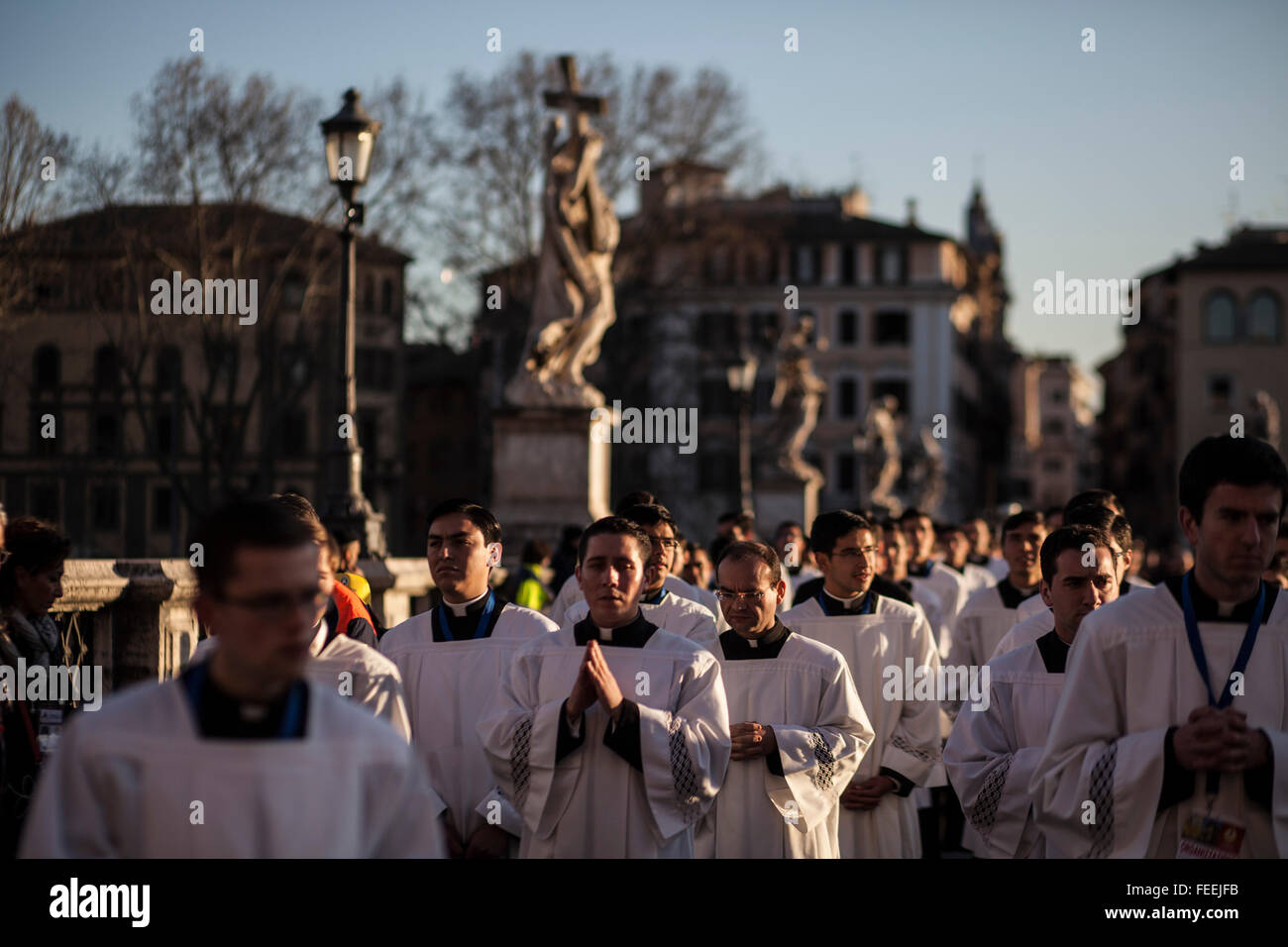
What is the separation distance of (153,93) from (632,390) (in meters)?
20.8

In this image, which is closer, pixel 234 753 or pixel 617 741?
pixel 234 753

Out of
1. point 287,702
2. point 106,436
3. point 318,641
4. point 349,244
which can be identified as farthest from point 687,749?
point 106,436

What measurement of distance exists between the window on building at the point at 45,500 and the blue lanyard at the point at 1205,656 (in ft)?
73.8

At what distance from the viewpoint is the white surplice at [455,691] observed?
276 inches

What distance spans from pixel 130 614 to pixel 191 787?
17.7 feet

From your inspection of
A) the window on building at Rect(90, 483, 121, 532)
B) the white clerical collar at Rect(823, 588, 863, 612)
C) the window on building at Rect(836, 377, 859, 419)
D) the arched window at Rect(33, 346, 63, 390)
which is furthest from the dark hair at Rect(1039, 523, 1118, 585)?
the window on building at Rect(836, 377, 859, 419)

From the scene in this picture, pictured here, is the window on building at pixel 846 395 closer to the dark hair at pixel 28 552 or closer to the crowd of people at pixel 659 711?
the crowd of people at pixel 659 711

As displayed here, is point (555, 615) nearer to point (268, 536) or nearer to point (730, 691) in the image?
point (730, 691)

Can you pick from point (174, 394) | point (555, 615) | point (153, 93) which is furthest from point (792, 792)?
point (153, 93)

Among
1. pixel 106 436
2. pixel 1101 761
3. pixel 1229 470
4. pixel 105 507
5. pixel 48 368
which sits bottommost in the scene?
pixel 1101 761

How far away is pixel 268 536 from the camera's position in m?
3.68

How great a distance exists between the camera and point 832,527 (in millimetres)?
8992

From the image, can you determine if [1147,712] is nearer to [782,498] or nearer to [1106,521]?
[1106,521]

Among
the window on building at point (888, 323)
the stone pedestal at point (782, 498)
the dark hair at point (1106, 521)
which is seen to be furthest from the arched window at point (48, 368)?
the window on building at point (888, 323)
